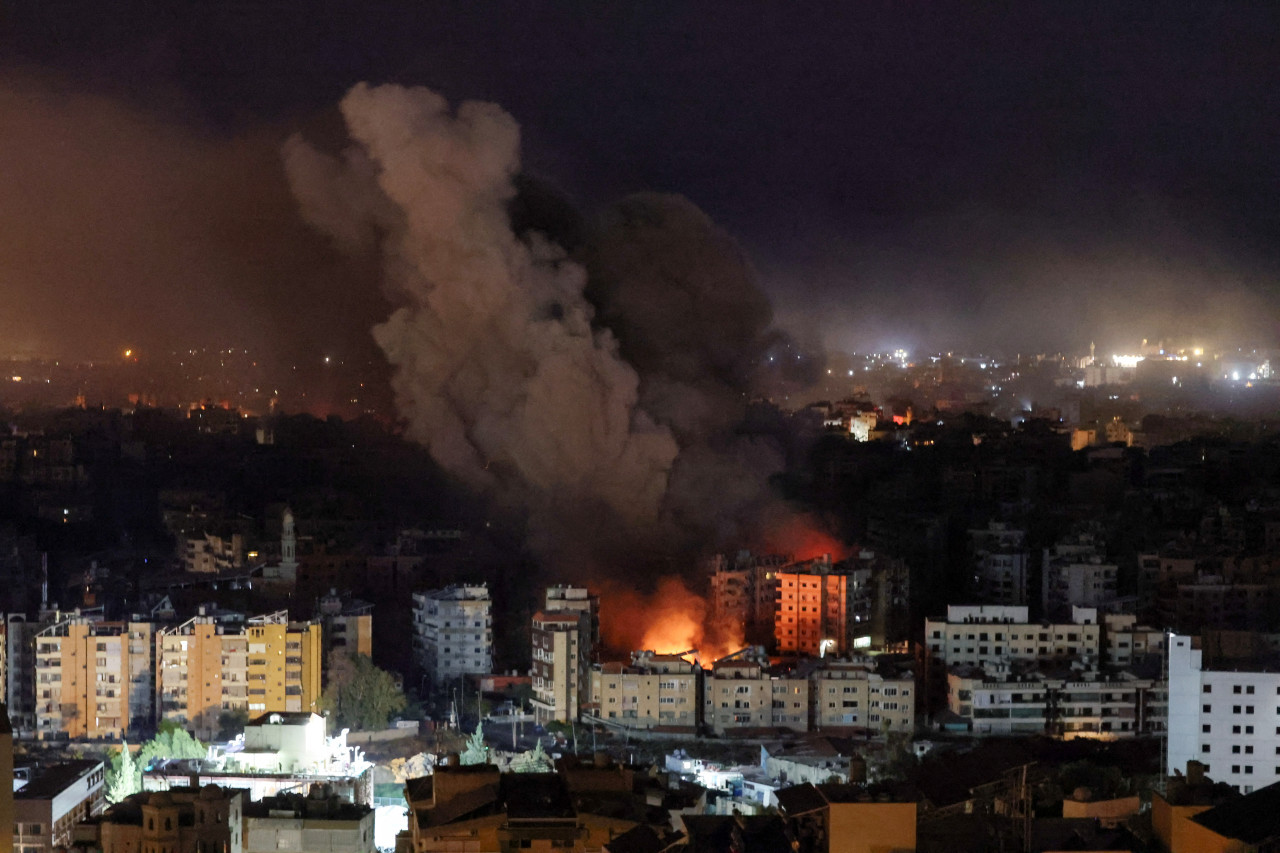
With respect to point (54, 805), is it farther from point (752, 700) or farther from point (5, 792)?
point (752, 700)

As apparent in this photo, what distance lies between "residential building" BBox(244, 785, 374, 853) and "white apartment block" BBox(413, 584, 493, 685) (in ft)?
14.4

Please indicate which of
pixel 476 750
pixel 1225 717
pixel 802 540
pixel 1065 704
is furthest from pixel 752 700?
pixel 802 540

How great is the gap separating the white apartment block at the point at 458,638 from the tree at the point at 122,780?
276cm

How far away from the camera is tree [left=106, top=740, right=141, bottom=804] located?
24.4 ft

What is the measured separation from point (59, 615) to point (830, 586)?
4.14m

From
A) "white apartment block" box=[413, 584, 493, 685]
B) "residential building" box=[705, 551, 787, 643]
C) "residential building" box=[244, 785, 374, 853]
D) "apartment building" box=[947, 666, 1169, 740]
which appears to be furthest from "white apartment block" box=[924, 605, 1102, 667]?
"residential building" box=[244, 785, 374, 853]

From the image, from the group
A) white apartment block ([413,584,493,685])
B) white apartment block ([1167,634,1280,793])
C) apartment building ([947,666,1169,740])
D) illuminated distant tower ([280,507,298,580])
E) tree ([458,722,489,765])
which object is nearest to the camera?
white apartment block ([1167,634,1280,793])

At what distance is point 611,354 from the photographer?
1252 centimetres

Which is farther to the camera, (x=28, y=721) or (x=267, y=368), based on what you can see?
(x=267, y=368)

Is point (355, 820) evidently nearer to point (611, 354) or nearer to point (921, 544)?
point (611, 354)

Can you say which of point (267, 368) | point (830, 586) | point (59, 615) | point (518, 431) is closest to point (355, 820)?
point (59, 615)

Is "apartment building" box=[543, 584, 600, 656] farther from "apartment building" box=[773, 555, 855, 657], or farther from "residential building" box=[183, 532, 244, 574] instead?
"residential building" box=[183, 532, 244, 574]

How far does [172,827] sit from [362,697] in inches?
125

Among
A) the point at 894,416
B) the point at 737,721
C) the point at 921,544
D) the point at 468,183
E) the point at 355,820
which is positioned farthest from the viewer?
the point at 894,416
